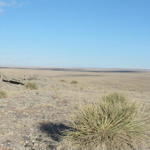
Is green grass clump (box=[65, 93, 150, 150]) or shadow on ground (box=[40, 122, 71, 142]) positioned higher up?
green grass clump (box=[65, 93, 150, 150])

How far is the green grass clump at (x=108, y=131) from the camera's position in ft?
24.6

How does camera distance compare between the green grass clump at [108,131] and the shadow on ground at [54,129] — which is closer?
the green grass clump at [108,131]

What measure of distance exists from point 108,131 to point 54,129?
2.23 metres

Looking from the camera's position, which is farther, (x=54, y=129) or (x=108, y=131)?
(x=54, y=129)

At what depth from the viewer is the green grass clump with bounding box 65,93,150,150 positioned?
7512mm

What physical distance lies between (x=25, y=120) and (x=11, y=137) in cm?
170

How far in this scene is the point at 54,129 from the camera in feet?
30.2

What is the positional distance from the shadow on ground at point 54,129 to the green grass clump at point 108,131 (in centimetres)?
63

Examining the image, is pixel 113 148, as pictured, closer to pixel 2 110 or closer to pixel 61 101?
pixel 2 110

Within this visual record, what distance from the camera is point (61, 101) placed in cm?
1446

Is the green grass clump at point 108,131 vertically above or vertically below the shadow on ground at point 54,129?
above

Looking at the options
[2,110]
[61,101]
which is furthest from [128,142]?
[61,101]

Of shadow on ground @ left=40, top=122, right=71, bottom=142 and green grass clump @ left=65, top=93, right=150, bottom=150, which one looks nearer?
green grass clump @ left=65, top=93, right=150, bottom=150

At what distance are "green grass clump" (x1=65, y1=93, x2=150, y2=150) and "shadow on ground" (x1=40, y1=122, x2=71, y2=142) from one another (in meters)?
0.63
